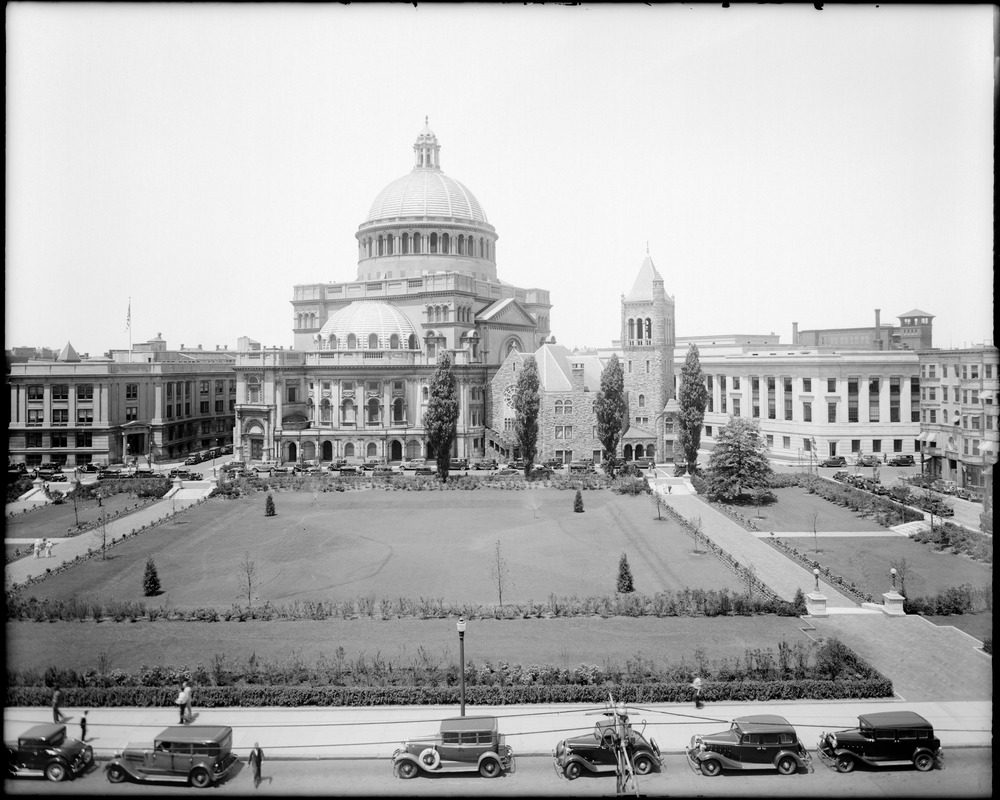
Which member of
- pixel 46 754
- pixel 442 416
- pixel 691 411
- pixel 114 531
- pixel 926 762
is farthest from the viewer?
pixel 691 411

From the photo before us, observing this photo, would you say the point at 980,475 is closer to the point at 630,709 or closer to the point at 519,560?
the point at 519,560

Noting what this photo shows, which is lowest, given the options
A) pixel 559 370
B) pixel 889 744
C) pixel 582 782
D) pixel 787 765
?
pixel 582 782

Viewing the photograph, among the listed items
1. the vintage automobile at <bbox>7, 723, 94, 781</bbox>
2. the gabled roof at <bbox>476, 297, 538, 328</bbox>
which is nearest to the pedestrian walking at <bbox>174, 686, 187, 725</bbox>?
the vintage automobile at <bbox>7, 723, 94, 781</bbox>

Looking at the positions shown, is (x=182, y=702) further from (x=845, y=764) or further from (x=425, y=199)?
(x=425, y=199)

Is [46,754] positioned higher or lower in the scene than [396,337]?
lower

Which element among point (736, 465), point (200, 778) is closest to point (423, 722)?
point (200, 778)

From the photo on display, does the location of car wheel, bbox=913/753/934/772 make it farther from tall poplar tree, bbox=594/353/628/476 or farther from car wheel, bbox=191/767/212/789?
tall poplar tree, bbox=594/353/628/476
